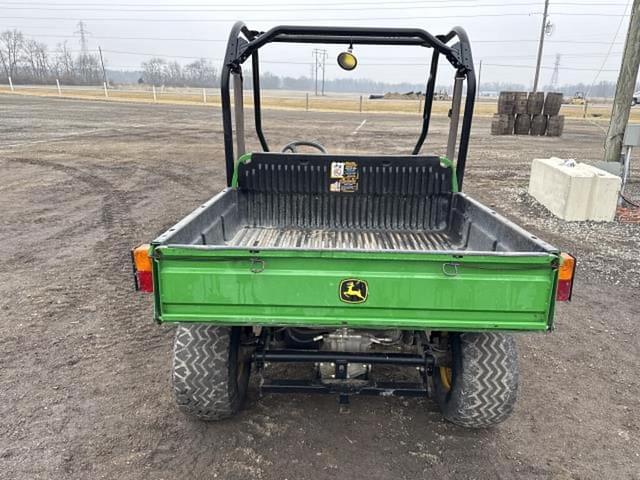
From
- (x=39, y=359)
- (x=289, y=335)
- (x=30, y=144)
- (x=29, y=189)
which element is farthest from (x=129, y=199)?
(x=30, y=144)

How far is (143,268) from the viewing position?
2451 millimetres

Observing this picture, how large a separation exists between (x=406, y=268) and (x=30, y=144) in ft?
49.7

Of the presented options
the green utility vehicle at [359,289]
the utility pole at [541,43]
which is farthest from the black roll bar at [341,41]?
the utility pole at [541,43]

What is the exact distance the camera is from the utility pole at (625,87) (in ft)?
27.9

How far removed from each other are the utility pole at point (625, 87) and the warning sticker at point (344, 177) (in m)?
6.70

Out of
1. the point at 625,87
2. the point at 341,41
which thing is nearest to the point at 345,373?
the point at 341,41

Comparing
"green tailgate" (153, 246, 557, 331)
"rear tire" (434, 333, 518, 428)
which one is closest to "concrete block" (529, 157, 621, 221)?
"rear tire" (434, 333, 518, 428)

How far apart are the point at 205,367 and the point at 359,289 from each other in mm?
1068

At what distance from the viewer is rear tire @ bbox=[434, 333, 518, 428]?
2.82m

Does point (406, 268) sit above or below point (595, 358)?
above

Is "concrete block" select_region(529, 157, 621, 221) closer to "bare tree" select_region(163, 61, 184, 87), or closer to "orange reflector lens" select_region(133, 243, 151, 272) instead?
"orange reflector lens" select_region(133, 243, 151, 272)

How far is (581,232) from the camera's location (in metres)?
7.12

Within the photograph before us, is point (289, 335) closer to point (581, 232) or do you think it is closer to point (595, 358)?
point (595, 358)

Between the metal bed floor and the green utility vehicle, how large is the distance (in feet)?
0.08
